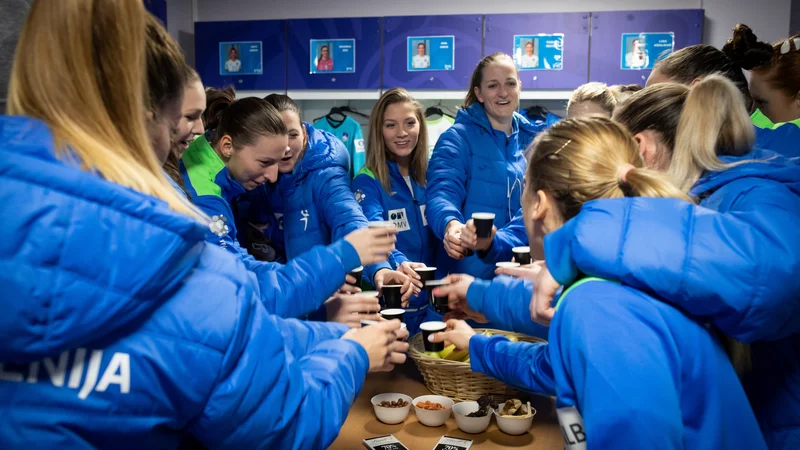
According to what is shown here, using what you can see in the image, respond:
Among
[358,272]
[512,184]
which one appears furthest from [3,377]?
[512,184]

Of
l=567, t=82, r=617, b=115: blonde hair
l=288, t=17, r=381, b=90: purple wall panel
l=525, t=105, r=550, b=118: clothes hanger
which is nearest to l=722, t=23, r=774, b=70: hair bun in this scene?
l=567, t=82, r=617, b=115: blonde hair

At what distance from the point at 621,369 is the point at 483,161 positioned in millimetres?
2149

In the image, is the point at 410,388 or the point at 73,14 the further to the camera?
the point at 410,388

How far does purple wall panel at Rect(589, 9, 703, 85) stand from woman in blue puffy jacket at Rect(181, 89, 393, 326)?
366 centimetres

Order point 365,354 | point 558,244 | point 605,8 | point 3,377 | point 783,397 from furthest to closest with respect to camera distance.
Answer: point 605,8
point 783,397
point 365,354
point 558,244
point 3,377

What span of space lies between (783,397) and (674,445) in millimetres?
638

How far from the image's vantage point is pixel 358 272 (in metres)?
2.25

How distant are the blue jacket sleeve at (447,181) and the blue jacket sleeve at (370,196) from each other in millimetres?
250

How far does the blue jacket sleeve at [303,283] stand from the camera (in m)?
1.87

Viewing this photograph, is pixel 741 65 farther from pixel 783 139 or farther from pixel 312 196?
pixel 312 196

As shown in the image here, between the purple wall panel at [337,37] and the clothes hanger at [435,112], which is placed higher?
the purple wall panel at [337,37]

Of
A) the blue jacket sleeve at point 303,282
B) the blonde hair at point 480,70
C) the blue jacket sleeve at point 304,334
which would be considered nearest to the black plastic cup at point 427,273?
the blue jacket sleeve at point 303,282

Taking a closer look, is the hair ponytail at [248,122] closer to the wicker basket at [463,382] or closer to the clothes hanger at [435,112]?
the wicker basket at [463,382]

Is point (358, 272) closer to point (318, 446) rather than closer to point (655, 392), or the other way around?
point (318, 446)
